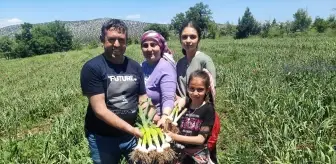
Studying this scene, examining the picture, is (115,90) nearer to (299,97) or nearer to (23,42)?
(299,97)

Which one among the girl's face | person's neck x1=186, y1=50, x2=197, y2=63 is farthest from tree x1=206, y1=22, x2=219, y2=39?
the girl's face

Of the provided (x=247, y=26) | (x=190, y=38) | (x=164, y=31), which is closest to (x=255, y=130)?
(x=190, y=38)

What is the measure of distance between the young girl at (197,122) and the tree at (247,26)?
7226cm

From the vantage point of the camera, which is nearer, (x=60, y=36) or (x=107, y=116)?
(x=107, y=116)

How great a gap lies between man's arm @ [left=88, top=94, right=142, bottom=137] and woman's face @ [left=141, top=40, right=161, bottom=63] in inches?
32.6

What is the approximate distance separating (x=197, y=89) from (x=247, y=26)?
74.7 metres

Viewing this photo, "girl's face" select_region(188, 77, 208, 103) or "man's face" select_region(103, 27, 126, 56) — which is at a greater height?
"man's face" select_region(103, 27, 126, 56)

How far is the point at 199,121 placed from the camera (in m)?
3.03

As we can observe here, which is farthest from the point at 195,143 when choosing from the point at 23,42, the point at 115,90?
the point at 23,42

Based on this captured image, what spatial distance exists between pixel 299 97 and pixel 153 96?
12.2 feet

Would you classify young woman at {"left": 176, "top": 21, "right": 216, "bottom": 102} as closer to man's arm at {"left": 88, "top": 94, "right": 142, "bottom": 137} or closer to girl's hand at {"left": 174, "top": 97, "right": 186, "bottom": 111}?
girl's hand at {"left": 174, "top": 97, "right": 186, "bottom": 111}

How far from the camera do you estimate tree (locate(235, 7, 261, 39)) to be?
74062 mm

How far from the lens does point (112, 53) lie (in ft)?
9.09

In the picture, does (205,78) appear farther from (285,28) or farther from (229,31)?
(229,31)
